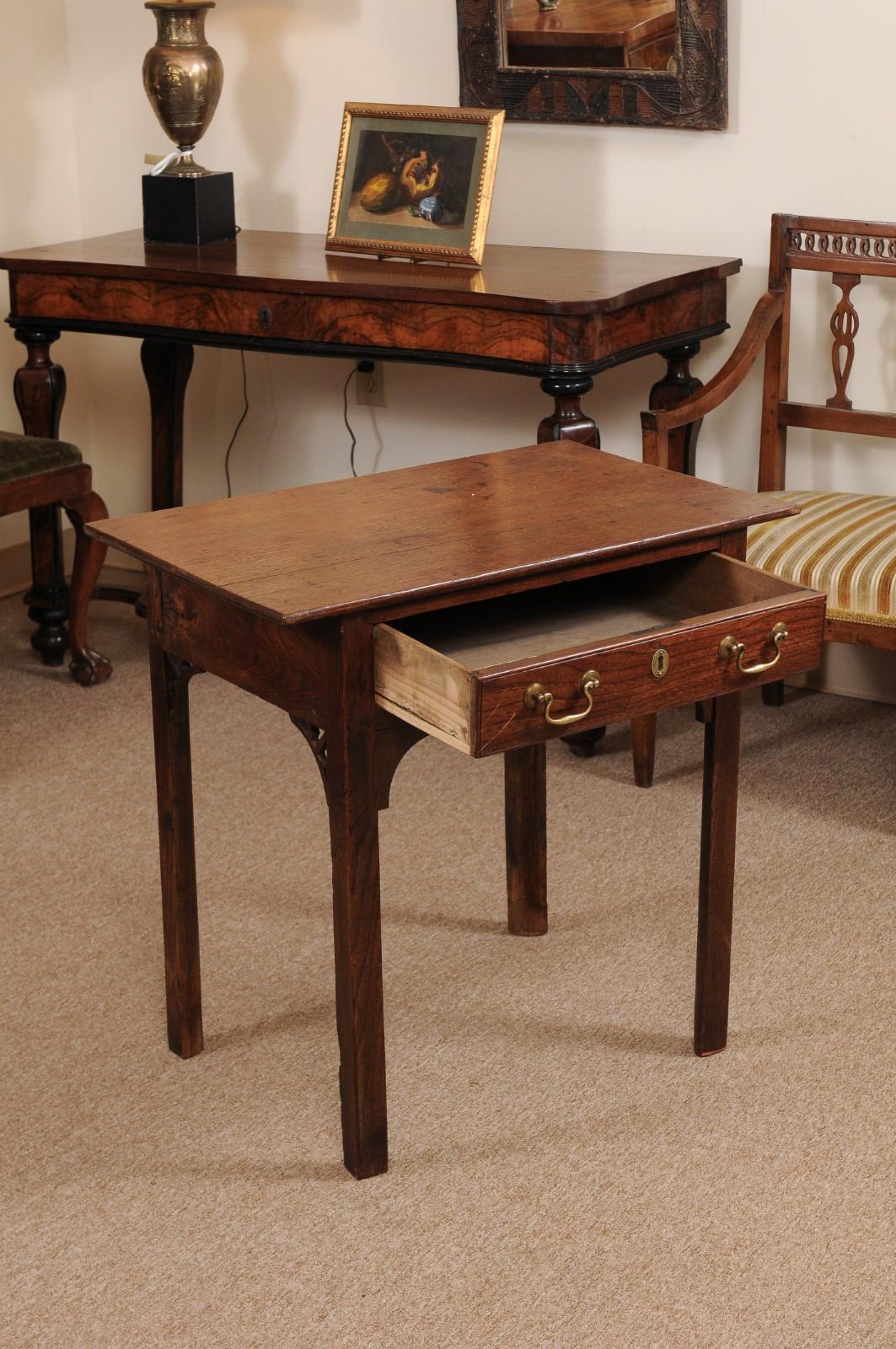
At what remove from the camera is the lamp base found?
143 inches

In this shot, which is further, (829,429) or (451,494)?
(829,429)

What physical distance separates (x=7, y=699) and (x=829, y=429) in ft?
6.10

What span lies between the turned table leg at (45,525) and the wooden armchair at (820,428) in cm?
140

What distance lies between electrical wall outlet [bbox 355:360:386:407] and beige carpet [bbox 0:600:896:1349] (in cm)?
113

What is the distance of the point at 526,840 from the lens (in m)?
2.51

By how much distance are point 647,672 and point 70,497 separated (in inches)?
80.4

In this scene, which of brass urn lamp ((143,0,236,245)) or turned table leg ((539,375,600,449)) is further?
brass urn lamp ((143,0,236,245))

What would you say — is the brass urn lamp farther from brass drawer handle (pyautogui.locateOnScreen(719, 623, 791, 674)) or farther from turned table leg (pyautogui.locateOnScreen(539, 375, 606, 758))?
brass drawer handle (pyautogui.locateOnScreen(719, 623, 791, 674))

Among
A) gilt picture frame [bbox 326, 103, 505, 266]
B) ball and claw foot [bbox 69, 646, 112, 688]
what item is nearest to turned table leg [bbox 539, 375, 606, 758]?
gilt picture frame [bbox 326, 103, 505, 266]

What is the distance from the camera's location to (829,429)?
3.30m

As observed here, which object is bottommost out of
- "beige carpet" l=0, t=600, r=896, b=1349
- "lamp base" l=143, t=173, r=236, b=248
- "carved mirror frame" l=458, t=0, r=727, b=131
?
"beige carpet" l=0, t=600, r=896, b=1349

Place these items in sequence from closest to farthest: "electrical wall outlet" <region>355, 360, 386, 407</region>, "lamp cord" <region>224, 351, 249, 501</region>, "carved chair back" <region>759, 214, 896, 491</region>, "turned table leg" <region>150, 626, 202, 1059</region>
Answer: "turned table leg" <region>150, 626, 202, 1059</region> < "carved chair back" <region>759, 214, 896, 491</region> < "electrical wall outlet" <region>355, 360, 386, 407</region> < "lamp cord" <region>224, 351, 249, 501</region>

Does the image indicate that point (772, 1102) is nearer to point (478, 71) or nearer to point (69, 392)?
point (478, 71)

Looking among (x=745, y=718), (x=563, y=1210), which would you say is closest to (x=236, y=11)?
(x=745, y=718)
